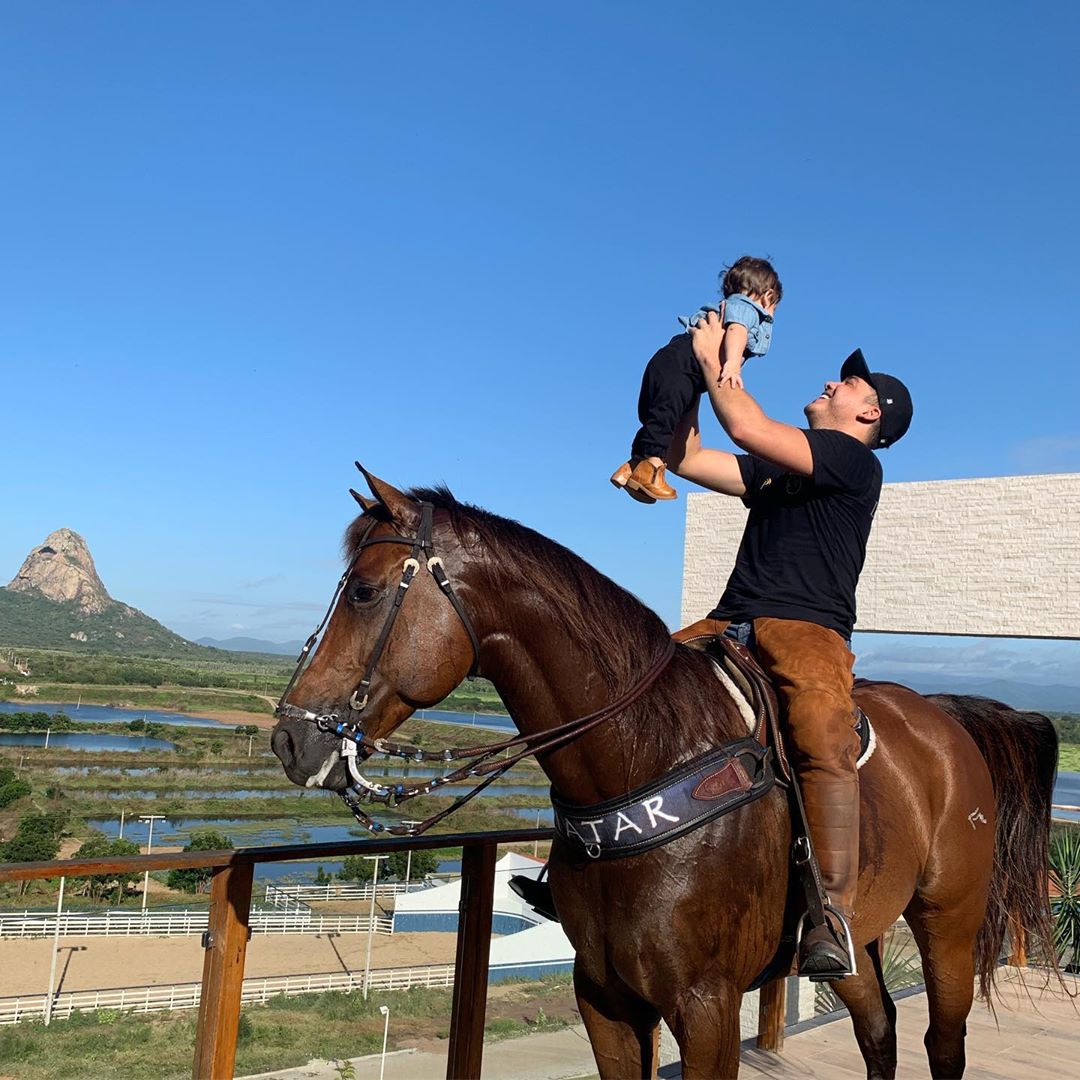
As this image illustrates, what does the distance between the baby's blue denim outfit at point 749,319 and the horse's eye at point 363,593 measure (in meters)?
0.98

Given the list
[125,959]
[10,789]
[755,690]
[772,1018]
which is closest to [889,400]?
[755,690]

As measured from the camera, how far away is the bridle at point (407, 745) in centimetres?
180

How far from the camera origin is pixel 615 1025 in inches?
83.7

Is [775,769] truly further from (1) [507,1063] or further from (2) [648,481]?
(1) [507,1063]

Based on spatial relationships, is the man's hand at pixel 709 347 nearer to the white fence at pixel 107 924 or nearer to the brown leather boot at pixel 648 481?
the brown leather boot at pixel 648 481

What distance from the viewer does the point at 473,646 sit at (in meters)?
1.92

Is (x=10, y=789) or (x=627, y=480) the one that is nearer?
(x=627, y=480)

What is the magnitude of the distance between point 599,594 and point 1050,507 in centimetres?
1193

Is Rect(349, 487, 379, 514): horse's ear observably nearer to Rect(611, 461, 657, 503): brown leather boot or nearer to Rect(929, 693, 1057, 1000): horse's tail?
Rect(611, 461, 657, 503): brown leather boot

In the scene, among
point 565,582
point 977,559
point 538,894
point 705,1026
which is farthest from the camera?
point 977,559

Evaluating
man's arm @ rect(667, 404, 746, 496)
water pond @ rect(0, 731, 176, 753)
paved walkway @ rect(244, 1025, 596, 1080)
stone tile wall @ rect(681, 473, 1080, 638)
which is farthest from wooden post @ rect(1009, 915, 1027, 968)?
water pond @ rect(0, 731, 176, 753)

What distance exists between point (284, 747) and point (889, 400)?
180cm

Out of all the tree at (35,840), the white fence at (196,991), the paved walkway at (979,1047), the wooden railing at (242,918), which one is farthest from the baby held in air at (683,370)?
the tree at (35,840)

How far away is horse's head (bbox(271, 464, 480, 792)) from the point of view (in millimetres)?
1793
